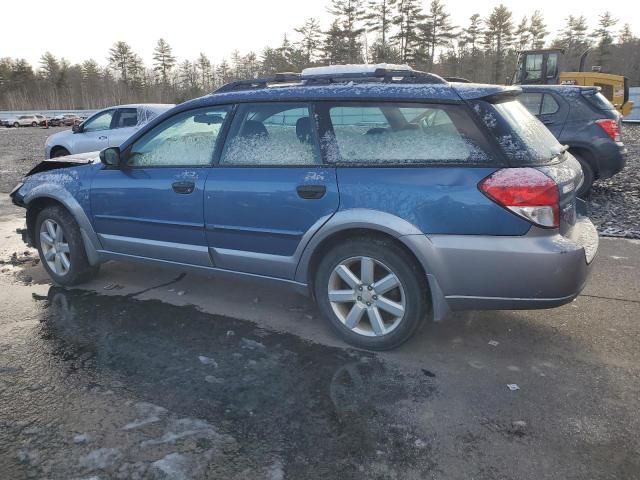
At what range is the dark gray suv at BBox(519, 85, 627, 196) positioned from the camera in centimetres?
766

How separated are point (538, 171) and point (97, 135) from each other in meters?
10.8

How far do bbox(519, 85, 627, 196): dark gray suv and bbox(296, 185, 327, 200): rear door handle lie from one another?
18.0 feet

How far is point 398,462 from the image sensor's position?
234 centimetres

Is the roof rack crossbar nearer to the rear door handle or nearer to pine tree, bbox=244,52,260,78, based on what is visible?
the rear door handle

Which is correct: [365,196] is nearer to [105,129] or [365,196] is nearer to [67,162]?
[67,162]

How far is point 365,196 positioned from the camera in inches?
125

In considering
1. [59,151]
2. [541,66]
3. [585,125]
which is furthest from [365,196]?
[541,66]

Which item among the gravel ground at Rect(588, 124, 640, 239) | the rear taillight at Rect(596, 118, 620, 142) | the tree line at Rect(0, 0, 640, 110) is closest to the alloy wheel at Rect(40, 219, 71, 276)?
the gravel ground at Rect(588, 124, 640, 239)

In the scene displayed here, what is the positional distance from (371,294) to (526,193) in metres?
1.13

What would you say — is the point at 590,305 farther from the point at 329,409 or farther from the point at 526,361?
the point at 329,409

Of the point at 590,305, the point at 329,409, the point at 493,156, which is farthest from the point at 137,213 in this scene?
the point at 590,305

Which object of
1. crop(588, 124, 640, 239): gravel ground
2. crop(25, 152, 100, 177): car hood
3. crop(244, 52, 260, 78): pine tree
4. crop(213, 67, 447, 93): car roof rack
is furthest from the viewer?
crop(244, 52, 260, 78): pine tree

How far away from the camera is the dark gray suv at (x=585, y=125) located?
25.1 ft

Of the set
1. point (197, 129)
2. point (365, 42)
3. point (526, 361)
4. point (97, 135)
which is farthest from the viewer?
point (365, 42)
